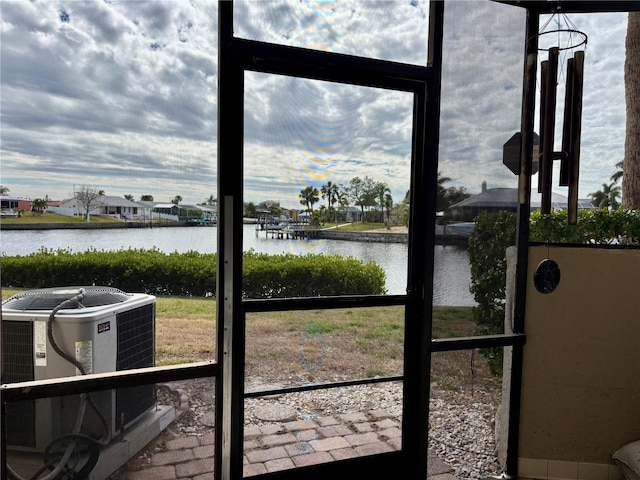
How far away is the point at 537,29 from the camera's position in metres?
2.59

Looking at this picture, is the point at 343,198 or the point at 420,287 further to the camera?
the point at 420,287

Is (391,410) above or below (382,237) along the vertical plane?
below

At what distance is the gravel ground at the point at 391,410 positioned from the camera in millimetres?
2115

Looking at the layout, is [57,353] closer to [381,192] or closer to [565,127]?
[381,192]

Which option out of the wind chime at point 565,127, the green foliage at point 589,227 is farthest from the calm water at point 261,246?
the wind chime at point 565,127

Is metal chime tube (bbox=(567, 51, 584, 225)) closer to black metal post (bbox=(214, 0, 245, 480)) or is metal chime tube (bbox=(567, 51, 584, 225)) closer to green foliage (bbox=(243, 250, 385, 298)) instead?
green foliage (bbox=(243, 250, 385, 298))

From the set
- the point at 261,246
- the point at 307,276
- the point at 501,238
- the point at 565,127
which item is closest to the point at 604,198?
the point at 501,238

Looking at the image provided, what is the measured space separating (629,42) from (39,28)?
3.44 metres

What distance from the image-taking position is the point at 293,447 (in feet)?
7.52

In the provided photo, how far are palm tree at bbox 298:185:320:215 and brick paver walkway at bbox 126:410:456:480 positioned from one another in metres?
1.09

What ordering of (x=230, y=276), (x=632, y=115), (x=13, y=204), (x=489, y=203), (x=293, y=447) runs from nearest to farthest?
(x=13, y=204)
(x=230, y=276)
(x=293, y=447)
(x=489, y=203)
(x=632, y=115)

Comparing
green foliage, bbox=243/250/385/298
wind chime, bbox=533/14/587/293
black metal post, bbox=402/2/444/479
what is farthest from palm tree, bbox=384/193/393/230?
wind chime, bbox=533/14/587/293

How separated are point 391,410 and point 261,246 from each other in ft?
3.80

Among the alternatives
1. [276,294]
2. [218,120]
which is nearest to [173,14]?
[218,120]
